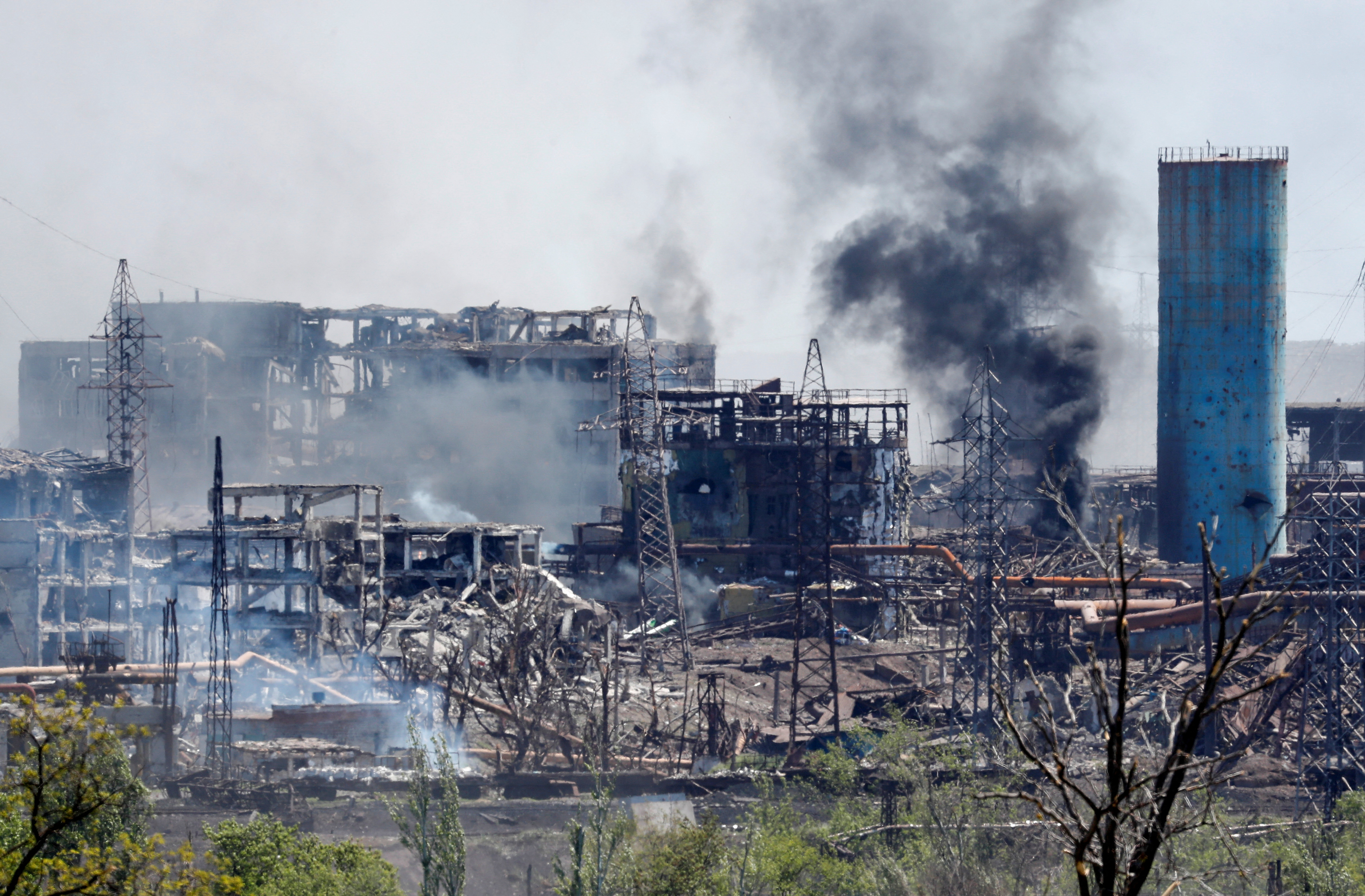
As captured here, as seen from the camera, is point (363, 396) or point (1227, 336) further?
point (363, 396)

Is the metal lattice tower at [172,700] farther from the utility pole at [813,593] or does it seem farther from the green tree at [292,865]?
the utility pole at [813,593]

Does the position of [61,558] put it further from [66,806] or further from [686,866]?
[66,806]

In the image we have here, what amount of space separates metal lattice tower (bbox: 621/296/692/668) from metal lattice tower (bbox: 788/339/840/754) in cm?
338

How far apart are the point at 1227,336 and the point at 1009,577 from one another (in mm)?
14273

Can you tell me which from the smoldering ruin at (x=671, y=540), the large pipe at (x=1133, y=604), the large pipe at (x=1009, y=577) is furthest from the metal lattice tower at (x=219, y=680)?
the large pipe at (x=1133, y=604)

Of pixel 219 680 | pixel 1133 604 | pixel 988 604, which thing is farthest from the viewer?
pixel 1133 604

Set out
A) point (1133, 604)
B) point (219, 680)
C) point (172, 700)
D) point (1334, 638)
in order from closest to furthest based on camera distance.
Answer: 1. point (1334, 638)
2. point (172, 700)
3. point (219, 680)
4. point (1133, 604)

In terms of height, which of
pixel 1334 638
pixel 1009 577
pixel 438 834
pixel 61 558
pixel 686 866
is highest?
pixel 1334 638

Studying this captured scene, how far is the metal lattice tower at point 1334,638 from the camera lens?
63.5 feet

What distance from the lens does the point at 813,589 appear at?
36375 mm

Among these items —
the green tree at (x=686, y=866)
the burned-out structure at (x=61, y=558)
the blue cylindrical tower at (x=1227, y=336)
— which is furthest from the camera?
the blue cylindrical tower at (x=1227, y=336)

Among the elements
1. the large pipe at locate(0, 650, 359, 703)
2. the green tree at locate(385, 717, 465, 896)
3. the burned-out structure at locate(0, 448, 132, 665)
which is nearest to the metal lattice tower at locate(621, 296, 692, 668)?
the large pipe at locate(0, 650, 359, 703)

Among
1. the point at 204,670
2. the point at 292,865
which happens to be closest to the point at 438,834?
the point at 292,865

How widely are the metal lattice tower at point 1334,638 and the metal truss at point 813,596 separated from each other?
7753 mm
